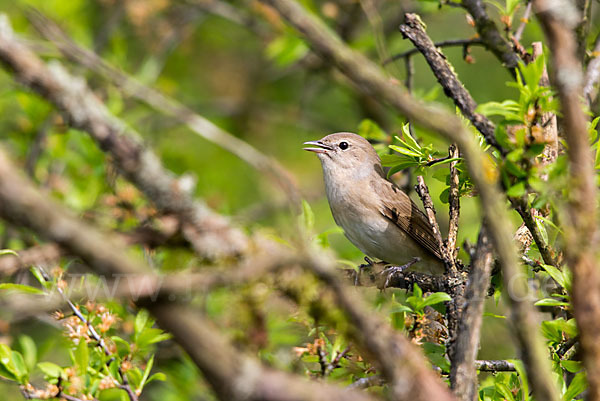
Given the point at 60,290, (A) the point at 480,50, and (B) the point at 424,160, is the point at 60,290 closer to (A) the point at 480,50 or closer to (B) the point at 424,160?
(B) the point at 424,160

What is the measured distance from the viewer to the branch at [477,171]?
1490 mm

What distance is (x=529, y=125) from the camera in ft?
7.04

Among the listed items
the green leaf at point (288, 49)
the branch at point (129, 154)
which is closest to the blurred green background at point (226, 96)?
the green leaf at point (288, 49)

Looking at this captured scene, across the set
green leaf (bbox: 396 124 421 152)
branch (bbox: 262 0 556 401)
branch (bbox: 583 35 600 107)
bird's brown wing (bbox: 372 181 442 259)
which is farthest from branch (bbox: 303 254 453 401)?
bird's brown wing (bbox: 372 181 442 259)

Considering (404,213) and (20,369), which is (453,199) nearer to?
(20,369)

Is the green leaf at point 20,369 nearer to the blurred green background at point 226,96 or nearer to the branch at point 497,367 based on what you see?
the blurred green background at point 226,96

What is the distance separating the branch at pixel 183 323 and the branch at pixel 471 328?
571 millimetres

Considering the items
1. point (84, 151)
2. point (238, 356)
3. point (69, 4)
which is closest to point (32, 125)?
point (84, 151)

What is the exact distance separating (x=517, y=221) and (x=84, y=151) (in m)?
3.23

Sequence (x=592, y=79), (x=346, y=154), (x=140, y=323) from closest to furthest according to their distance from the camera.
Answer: (x=140, y=323), (x=592, y=79), (x=346, y=154)

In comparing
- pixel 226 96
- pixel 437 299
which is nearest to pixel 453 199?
pixel 437 299

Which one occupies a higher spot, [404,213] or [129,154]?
[404,213]

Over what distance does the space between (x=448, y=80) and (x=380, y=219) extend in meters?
2.66

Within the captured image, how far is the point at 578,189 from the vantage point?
1.47 metres
